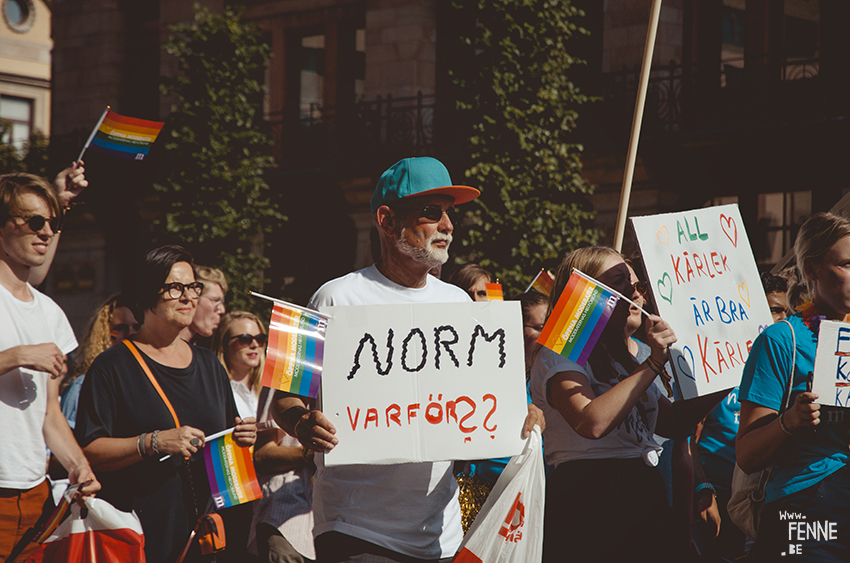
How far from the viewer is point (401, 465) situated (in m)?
3.16

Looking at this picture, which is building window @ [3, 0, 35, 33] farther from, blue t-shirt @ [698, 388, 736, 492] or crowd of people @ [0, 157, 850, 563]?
blue t-shirt @ [698, 388, 736, 492]

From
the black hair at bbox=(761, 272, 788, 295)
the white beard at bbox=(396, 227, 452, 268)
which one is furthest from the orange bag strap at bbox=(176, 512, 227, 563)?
the black hair at bbox=(761, 272, 788, 295)

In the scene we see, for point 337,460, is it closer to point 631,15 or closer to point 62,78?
point 631,15

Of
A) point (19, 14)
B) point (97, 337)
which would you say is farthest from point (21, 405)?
point (19, 14)

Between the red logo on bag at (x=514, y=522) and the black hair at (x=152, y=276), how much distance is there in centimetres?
185

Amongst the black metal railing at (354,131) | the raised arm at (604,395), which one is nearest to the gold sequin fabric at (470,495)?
the raised arm at (604,395)

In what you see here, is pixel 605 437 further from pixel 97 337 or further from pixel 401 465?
pixel 97 337

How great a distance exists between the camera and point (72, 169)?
14.9 feet

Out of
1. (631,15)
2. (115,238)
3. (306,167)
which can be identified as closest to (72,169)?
(631,15)

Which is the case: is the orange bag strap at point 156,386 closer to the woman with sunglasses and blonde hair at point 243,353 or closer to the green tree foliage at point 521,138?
the woman with sunglasses and blonde hair at point 243,353

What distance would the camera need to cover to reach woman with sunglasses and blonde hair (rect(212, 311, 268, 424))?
5992 millimetres

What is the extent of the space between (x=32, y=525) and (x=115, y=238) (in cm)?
1724

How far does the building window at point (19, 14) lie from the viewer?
34.1 metres

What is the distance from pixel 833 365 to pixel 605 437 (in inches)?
36.6
